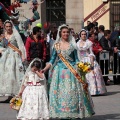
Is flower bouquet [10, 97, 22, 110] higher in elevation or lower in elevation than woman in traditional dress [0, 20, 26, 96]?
lower

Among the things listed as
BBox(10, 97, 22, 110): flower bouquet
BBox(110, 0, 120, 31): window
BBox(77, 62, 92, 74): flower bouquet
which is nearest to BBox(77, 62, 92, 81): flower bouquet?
BBox(77, 62, 92, 74): flower bouquet

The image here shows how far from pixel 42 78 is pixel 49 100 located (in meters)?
0.41

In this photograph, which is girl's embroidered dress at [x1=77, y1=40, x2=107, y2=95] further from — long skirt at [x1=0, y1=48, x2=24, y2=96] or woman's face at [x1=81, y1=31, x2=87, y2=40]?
long skirt at [x1=0, y1=48, x2=24, y2=96]

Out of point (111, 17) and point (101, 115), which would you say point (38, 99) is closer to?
point (101, 115)

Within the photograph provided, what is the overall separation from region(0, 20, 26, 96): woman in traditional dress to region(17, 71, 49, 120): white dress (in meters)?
3.02

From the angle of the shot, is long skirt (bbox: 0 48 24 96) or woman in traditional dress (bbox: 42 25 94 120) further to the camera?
long skirt (bbox: 0 48 24 96)

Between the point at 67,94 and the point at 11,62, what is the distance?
142 inches

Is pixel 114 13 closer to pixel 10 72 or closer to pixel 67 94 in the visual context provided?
pixel 10 72

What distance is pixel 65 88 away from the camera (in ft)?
39.1

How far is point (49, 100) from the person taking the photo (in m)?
12.0

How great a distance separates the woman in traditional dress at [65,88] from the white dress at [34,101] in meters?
0.12

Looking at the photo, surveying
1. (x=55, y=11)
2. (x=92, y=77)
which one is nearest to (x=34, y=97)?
(x=92, y=77)

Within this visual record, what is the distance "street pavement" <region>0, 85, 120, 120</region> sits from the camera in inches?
508

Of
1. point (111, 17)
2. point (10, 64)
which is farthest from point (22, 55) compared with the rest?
point (111, 17)
